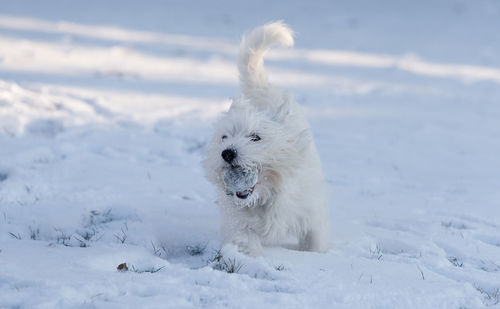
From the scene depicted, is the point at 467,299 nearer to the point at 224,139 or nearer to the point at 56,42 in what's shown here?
the point at 224,139

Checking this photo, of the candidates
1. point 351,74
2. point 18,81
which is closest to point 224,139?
point 18,81

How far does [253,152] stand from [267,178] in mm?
223

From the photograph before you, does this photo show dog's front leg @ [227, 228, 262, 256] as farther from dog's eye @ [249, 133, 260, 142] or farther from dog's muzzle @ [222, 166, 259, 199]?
dog's eye @ [249, 133, 260, 142]

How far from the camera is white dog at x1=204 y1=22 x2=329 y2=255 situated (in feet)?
10.0

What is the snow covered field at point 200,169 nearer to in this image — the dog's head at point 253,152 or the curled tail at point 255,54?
the dog's head at point 253,152

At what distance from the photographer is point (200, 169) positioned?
5.20 metres

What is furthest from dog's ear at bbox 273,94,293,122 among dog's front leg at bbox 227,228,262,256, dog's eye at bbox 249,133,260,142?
dog's front leg at bbox 227,228,262,256

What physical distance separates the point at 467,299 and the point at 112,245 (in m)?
1.65

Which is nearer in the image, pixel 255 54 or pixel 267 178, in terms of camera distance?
pixel 267 178

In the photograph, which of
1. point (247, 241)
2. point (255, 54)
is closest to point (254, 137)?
point (247, 241)

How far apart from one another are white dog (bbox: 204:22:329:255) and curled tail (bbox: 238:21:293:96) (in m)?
0.43

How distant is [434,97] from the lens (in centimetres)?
830

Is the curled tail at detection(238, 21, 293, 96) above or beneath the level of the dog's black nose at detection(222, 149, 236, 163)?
above

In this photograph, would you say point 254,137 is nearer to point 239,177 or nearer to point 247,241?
point 239,177
